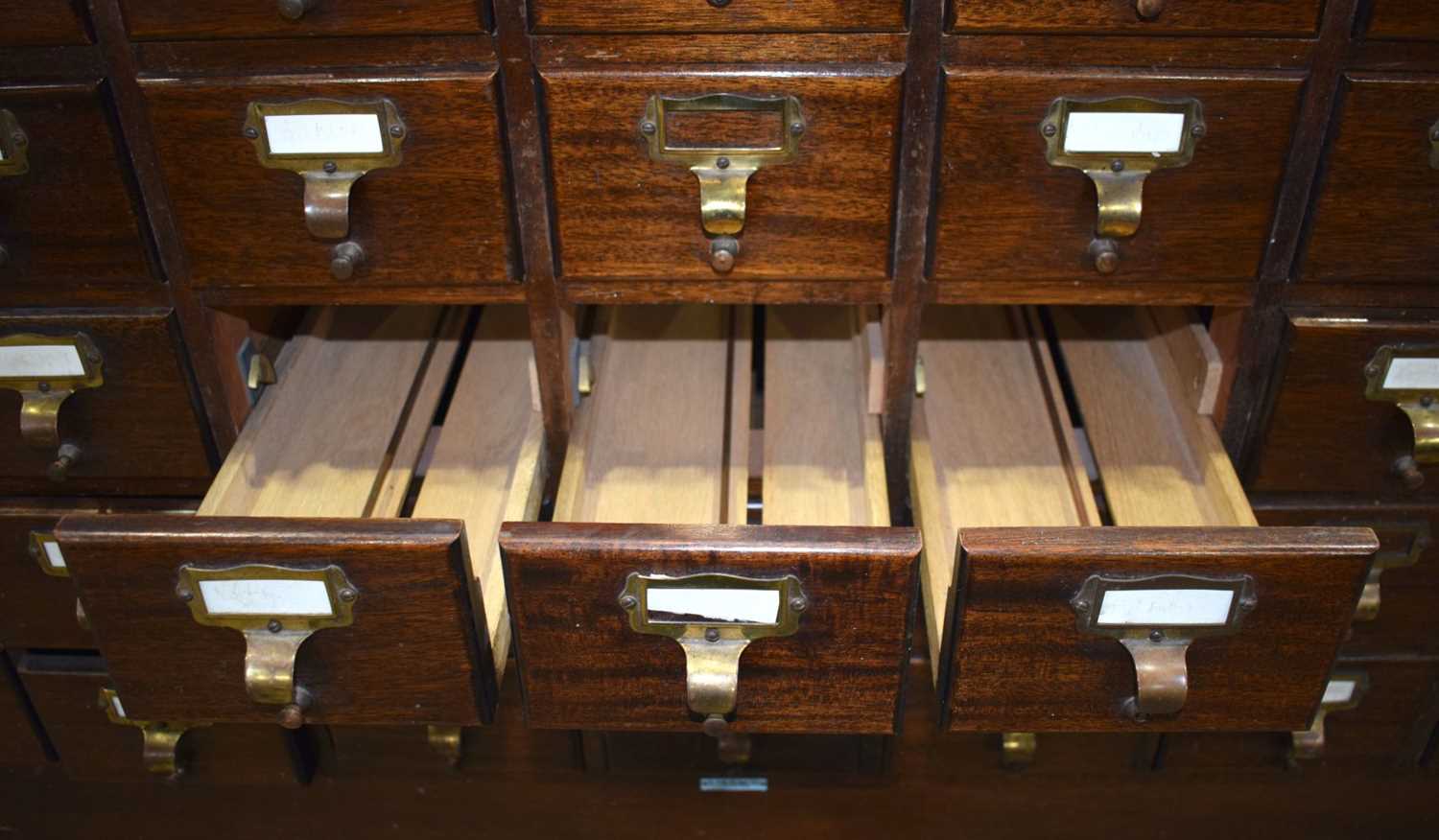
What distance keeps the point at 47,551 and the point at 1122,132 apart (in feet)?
3.19

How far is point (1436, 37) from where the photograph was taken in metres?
0.90

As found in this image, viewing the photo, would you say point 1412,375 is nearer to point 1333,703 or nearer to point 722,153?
point 1333,703

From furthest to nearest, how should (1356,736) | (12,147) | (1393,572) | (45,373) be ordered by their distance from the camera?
(1356,736), (1393,572), (45,373), (12,147)

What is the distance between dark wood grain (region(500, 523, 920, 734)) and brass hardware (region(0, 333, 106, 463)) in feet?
Answer: 1.43

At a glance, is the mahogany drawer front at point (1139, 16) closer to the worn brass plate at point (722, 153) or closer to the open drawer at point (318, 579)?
the worn brass plate at point (722, 153)

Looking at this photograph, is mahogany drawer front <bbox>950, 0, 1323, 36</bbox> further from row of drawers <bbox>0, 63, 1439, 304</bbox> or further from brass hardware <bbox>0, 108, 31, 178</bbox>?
brass hardware <bbox>0, 108, 31, 178</bbox>

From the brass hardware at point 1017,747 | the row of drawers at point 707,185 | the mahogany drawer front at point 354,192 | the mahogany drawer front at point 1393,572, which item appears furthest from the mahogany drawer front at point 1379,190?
the mahogany drawer front at point 354,192

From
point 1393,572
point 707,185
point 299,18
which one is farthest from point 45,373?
point 1393,572

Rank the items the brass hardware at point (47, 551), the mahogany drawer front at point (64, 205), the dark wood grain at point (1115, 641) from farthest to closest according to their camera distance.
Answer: the brass hardware at point (47, 551), the mahogany drawer front at point (64, 205), the dark wood grain at point (1115, 641)

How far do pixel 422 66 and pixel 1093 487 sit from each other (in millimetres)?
711

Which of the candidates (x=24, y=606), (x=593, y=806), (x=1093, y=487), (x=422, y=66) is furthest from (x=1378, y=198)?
(x=24, y=606)

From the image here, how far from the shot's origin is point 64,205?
992 mm

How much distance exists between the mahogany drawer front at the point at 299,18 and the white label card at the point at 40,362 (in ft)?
0.91

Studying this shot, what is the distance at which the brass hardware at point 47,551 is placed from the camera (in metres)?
1.15
